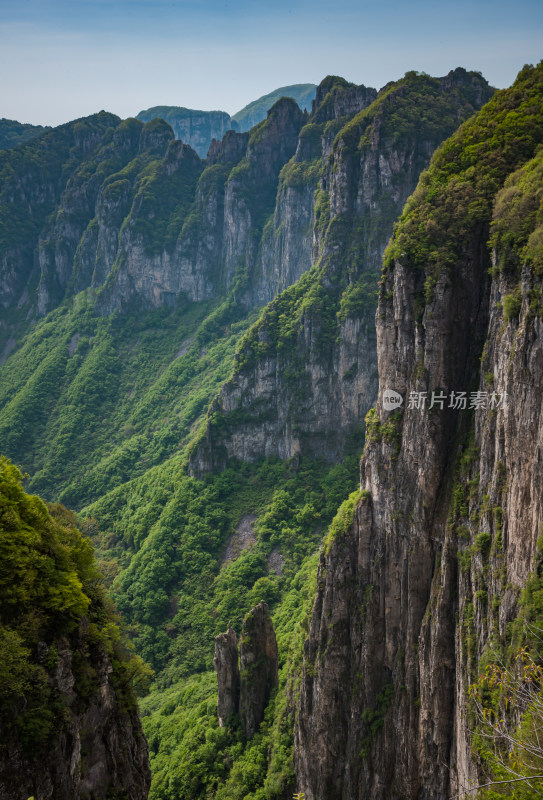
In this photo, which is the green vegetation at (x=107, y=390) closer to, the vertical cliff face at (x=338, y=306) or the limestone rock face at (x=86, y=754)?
the vertical cliff face at (x=338, y=306)

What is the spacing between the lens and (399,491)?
1363 inches

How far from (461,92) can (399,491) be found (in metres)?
71.5

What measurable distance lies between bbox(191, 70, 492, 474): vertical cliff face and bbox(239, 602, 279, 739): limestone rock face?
36.5 metres

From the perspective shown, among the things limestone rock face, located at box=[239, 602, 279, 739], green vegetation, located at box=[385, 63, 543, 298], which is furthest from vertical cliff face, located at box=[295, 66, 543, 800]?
limestone rock face, located at box=[239, 602, 279, 739]

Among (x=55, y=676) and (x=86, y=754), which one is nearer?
(x=55, y=676)

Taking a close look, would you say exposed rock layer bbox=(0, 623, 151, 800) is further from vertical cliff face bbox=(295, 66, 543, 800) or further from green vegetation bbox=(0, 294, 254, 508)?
green vegetation bbox=(0, 294, 254, 508)

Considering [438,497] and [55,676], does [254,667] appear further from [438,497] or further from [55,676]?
[55,676]

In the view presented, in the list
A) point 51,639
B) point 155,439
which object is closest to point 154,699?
point 51,639

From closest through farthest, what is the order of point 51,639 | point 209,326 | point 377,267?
point 51,639, point 377,267, point 209,326

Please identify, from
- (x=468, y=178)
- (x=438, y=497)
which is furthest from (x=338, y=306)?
(x=438, y=497)

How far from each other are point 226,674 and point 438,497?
1023 inches

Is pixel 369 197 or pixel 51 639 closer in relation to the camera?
pixel 51 639

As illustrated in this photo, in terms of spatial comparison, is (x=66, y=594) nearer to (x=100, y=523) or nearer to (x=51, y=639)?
(x=51, y=639)

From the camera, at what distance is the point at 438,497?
31984mm
